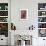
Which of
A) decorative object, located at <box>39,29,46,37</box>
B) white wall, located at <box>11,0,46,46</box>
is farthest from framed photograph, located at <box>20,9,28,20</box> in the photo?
decorative object, located at <box>39,29,46,37</box>

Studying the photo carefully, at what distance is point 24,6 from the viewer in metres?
6.18

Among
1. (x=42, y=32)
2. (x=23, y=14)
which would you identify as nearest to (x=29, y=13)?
(x=23, y=14)

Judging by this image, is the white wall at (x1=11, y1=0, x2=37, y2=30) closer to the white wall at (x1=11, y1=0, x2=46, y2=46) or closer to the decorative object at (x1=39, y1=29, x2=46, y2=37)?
the white wall at (x1=11, y1=0, x2=46, y2=46)

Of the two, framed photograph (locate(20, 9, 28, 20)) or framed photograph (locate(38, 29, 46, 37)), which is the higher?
framed photograph (locate(20, 9, 28, 20))

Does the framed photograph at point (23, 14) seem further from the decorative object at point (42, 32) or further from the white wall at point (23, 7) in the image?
the decorative object at point (42, 32)

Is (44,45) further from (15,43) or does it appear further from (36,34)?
(15,43)

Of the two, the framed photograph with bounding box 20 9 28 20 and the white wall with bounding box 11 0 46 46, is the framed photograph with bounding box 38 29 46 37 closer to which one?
the white wall with bounding box 11 0 46 46

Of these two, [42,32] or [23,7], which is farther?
[42,32]

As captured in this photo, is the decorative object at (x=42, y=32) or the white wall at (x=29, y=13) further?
the decorative object at (x=42, y=32)

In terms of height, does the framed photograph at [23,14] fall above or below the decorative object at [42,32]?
above

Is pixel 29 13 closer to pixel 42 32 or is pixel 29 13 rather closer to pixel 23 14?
pixel 23 14

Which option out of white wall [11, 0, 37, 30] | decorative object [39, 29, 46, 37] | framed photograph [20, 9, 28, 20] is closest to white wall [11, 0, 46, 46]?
white wall [11, 0, 37, 30]

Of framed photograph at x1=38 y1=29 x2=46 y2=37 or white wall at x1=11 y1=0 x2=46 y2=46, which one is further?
framed photograph at x1=38 y1=29 x2=46 y2=37

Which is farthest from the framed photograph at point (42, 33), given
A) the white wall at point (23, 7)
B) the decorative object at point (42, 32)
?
the white wall at point (23, 7)
